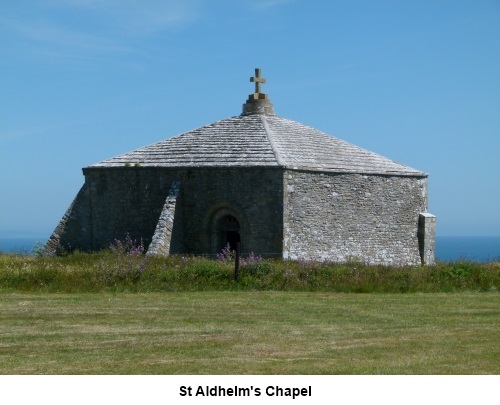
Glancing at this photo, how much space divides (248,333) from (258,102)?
1963 centimetres

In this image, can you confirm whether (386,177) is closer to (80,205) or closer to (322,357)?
(80,205)

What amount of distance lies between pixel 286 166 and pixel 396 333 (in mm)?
14087

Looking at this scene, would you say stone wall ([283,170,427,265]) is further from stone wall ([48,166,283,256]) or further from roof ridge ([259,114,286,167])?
stone wall ([48,166,283,256])

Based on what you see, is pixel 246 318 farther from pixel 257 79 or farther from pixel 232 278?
pixel 257 79

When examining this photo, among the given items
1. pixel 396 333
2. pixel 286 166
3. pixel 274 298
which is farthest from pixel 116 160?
pixel 396 333

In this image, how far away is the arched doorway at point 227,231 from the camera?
28.5 meters

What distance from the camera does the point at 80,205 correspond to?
30.5 meters

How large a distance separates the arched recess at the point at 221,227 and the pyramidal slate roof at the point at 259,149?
4.73 ft

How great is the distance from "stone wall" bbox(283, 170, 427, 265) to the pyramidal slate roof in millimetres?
432

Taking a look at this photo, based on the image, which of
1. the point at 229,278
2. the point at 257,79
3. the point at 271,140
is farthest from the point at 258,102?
the point at 229,278

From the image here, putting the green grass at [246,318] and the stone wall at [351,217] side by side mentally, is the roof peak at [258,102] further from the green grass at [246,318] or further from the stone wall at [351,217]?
the green grass at [246,318]

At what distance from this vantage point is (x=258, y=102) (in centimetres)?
3238

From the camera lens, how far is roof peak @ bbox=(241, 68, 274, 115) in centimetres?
3232

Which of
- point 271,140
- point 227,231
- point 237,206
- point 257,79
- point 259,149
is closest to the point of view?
point 237,206
